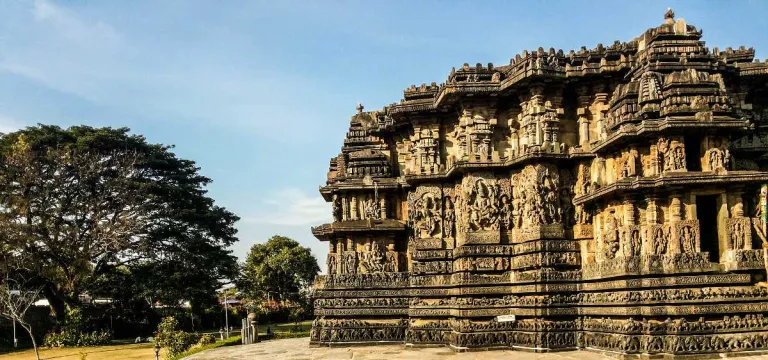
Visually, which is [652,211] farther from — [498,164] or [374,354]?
[374,354]

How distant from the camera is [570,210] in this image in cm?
1653

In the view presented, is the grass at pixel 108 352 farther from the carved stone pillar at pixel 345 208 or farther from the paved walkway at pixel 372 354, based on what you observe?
the carved stone pillar at pixel 345 208

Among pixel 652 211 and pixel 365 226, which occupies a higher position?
pixel 365 226

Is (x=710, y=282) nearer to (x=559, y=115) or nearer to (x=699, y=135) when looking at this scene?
(x=699, y=135)

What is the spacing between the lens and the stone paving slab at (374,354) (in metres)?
14.9

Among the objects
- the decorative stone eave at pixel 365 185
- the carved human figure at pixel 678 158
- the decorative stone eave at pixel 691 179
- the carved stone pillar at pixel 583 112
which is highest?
the carved stone pillar at pixel 583 112

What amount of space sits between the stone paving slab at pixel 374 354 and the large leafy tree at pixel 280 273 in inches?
1176

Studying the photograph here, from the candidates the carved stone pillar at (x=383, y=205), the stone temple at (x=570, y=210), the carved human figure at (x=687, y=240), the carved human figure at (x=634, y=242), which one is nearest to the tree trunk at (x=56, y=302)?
the stone temple at (x=570, y=210)

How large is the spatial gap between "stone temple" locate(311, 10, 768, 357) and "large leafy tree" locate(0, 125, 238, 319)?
22.0m

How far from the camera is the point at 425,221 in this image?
62.1 feet

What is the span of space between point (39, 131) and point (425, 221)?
30.8m

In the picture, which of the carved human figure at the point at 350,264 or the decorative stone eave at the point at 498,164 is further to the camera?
the carved human figure at the point at 350,264

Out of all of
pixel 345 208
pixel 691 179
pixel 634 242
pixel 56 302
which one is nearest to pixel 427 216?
pixel 345 208

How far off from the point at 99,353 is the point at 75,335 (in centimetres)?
572
